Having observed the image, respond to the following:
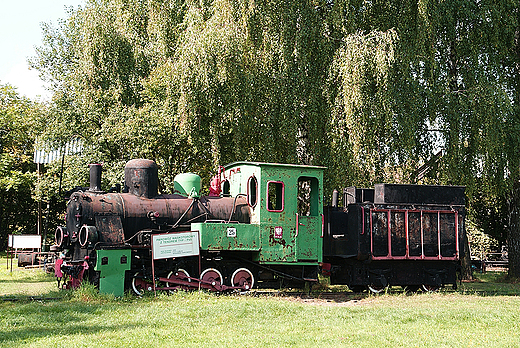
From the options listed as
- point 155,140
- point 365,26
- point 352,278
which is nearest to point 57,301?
point 352,278

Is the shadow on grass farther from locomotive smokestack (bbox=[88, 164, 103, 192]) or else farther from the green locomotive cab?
the green locomotive cab

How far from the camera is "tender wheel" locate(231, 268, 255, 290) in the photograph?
12914mm

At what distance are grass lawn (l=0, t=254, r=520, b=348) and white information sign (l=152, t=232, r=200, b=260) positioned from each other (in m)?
0.95

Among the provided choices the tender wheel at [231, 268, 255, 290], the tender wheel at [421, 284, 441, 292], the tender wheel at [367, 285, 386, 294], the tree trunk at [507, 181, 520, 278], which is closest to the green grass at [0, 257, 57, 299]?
the tender wheel at [231, 268, 255, 290]

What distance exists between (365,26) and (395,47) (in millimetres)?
2002

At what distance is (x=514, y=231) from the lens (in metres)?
18.8

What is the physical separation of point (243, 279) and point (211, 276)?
80cm

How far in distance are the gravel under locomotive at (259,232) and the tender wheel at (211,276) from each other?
0.08 feet

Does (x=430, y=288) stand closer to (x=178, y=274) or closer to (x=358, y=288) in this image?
(x=358, y=288)

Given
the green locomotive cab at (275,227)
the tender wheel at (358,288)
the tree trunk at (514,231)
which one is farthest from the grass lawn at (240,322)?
the tree trunk at (514,231)

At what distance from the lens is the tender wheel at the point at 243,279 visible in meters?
12.9

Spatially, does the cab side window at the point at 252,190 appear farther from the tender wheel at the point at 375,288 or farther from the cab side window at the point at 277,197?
the tender wheel at the point at 375,288

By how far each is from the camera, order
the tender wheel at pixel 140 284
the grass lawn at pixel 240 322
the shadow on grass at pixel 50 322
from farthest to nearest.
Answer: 1. the tender wheel at pixel 140 284
2. the shadow on grass at pixel 50 322
3. the grass lawn at pixel 240 322

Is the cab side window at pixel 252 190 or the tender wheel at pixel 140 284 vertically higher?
the cab side window at pixel 252 190
